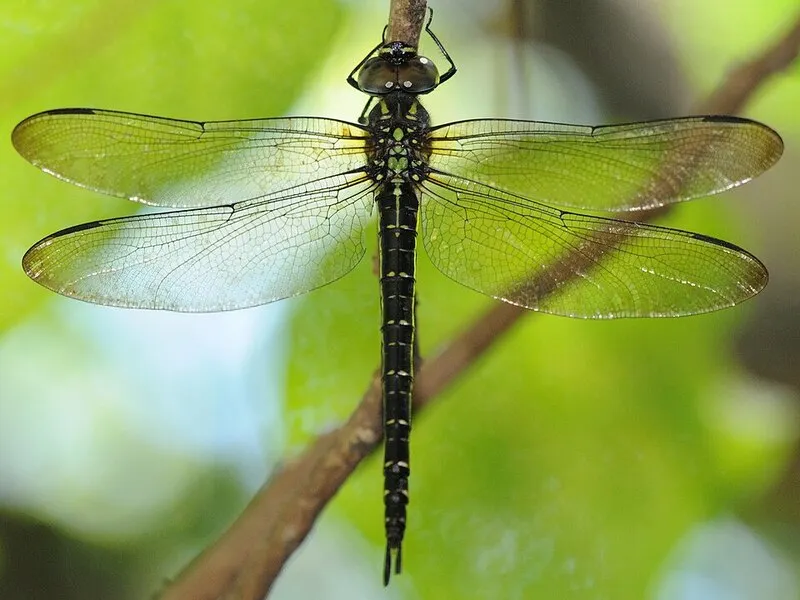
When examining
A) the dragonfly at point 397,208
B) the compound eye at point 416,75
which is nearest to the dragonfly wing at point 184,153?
the dragonfly at point 397,208

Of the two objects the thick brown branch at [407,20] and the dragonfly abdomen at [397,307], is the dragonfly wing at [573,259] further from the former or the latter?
the thick brown branch at [407,20]

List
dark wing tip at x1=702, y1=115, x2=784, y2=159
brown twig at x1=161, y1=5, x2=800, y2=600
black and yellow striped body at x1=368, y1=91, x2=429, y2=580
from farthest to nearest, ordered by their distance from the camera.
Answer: brown twig at x1=161, y1=5, x2=800, y2=600, black and yellow striped body at x1=368, y1=91, x2=429, y2=580, dark wing tip at x1=702, y1=115, x2=784, y2=159

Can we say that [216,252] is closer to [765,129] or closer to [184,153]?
[184,153]

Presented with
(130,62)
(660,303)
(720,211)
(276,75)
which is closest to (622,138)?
(660,303)

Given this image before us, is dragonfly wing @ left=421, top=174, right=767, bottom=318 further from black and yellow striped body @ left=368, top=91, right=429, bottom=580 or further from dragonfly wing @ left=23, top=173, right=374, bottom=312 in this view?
dragonfly wing @ left=23, top=173, right=374, bottom=312

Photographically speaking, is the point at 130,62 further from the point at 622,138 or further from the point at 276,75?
the point at 622,138

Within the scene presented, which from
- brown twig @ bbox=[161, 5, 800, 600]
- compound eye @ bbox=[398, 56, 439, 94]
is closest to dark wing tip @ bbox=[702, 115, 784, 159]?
brown twig @ bbox=[161, 5, 800, 600]

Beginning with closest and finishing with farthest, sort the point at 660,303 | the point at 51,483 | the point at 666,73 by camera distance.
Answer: the point at 660,303 → the point at 51,483 → the point at 666,73
